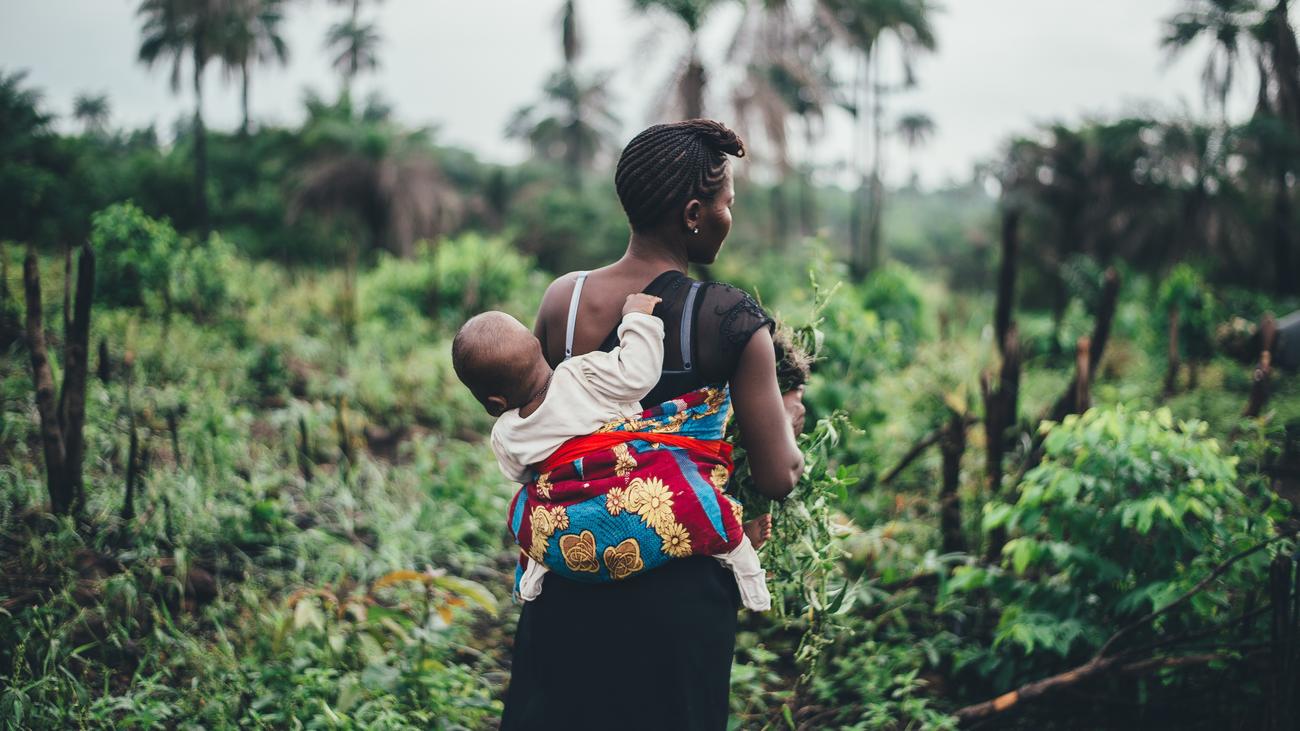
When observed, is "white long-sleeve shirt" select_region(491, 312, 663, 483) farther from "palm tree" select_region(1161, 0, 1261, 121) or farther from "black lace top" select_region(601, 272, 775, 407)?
"palm tree" select_region(1161, 0, 1261, 121)

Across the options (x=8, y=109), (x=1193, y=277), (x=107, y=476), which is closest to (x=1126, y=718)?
(x=107, y=476)

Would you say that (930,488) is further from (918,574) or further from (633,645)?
(633,645)

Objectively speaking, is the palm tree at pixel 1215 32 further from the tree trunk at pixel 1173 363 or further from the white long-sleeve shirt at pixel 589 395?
the white long-sleeve shirt at pixel 589 395

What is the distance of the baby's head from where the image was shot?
1.51m

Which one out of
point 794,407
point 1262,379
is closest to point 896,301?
point 1262,379

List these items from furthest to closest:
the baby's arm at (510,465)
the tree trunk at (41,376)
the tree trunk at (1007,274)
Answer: the tree trunk at (1007,274) → the tree trunk at (41,376) → the baby's arm at (510,465)

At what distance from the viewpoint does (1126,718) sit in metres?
2.71

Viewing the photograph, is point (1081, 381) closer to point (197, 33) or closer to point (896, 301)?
point (896, 301)

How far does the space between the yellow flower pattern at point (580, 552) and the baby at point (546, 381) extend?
6 centimetres

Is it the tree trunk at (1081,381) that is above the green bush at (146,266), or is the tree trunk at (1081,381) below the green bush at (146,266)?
below

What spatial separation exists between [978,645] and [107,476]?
13.7ft

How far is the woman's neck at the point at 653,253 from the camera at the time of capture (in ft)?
5.17

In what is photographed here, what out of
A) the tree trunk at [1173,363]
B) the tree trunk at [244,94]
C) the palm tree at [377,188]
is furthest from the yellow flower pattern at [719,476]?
the tree trunk at [244,94]

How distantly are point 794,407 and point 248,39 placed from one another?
998 inches
